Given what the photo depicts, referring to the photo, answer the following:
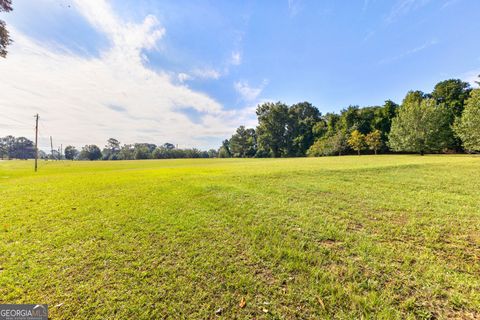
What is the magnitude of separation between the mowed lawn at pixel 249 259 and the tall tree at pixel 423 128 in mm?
31291

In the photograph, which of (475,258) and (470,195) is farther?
(470,195)

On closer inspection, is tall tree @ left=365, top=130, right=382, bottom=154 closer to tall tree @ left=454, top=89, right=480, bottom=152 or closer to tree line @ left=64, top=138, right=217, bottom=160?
tall tree @ left=454, top=89, right=480, bottom=152

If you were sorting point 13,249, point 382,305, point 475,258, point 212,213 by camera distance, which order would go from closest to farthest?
point 382,305, point 475,258, point 13,249, point 212,213

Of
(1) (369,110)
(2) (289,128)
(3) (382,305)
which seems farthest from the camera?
(2) (289,128)

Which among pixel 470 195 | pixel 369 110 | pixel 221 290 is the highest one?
A: pixel 369 110

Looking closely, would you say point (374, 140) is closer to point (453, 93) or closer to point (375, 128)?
point (375, 128)

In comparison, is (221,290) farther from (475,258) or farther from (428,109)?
(428,109)

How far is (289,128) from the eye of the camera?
62.0 metres

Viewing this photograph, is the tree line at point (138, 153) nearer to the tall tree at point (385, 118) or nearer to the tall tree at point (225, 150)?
the tall tree at point (225, 150)

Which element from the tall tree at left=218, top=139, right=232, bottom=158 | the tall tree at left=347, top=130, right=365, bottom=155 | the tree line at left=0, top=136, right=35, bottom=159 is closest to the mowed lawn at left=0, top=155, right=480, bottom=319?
the tall tree at left=347, top=130, right=365, bottom=155

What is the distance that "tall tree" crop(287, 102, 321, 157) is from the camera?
57875 mm

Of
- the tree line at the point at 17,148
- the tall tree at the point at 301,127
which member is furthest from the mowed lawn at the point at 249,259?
the tree line at the point at 17,148

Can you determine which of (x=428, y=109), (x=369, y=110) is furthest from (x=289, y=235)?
(x=369, y=110)

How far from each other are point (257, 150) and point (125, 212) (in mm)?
60936
